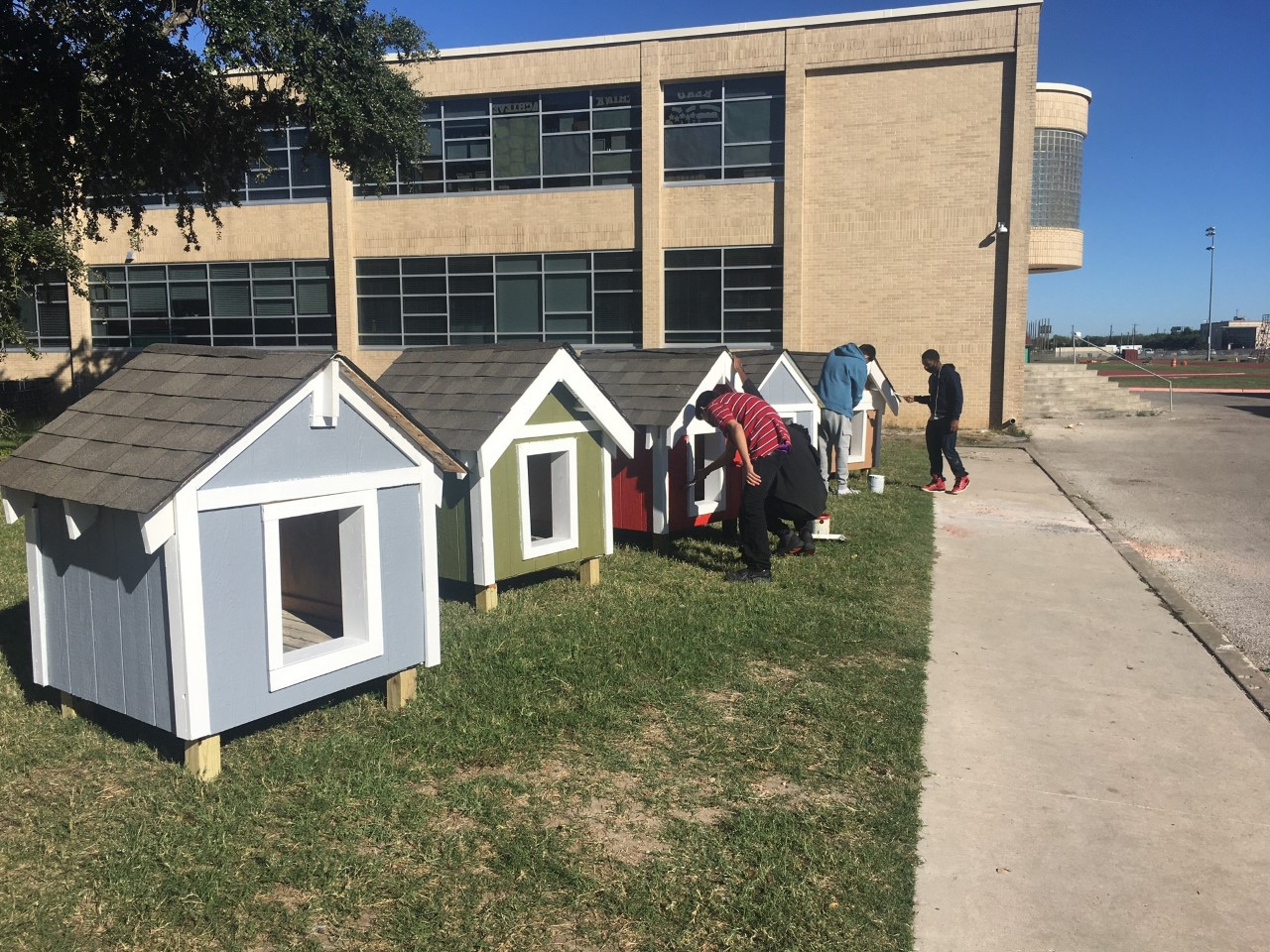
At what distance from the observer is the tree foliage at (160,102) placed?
12859 millimetres

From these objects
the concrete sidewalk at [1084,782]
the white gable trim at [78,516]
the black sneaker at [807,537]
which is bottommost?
the concrete sidewalk at [1084,782]

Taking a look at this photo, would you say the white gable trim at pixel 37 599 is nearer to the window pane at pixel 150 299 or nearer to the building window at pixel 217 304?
the building window at pixel 217 304

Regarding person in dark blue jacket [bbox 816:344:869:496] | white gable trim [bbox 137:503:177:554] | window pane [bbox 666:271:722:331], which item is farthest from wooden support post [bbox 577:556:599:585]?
window pane [bbox 666:271:722:331]

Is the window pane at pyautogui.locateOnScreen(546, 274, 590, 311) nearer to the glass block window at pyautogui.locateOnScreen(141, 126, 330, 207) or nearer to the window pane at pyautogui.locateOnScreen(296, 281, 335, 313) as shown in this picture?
the window pane at pyautogui.locateOnScreen(296, 281, 335, 313)

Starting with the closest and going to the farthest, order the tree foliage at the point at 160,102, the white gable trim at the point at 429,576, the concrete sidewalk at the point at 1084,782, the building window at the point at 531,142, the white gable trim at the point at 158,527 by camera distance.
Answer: the concrete sidewalk at the point at 1084,782, the white gable trim at the point at 158,527, the white gable trim at the point at 429,576, the tree foliage at the point at 160,102, the building window at the point at 531,142

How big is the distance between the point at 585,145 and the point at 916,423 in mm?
10223

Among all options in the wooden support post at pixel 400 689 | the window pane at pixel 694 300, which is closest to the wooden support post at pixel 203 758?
the wooden support post at pixel 400 689

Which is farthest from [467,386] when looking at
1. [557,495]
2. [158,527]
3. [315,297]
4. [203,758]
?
[315,297]

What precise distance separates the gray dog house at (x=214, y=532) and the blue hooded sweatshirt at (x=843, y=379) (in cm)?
728

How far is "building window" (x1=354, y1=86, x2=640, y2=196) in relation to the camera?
24828 mm

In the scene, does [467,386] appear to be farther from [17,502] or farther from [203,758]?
[203,758]

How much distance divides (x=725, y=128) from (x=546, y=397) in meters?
18.5

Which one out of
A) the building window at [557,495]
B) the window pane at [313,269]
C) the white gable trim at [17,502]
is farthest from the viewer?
the window pane at [313,269]

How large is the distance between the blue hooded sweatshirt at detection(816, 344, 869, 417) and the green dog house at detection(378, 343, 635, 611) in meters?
4.30
